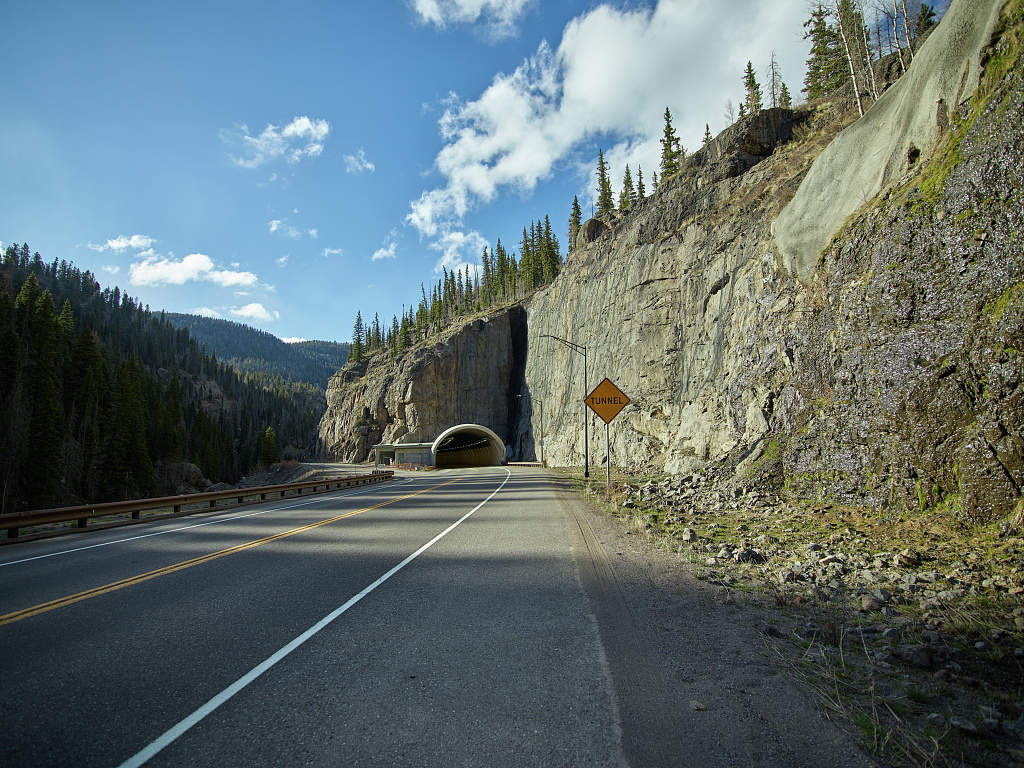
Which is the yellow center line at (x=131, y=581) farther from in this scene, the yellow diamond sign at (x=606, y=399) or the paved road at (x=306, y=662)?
the yellow diamond sign at (x=606, y=399)

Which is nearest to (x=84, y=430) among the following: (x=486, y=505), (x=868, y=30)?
(x=486, y=505)

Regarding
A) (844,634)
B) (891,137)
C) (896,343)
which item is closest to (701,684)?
(844,634)

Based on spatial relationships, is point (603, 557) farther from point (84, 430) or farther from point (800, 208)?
point (84, 430)

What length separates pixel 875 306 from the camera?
34.3 ft

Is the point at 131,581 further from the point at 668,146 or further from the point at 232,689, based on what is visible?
the point at 668,146

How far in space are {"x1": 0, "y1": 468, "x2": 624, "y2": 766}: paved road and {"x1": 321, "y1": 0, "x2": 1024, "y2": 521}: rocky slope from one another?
6.57 m

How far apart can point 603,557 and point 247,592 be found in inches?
206

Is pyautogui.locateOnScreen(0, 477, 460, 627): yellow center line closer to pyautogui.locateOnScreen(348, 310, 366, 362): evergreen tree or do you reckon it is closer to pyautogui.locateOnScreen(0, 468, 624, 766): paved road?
pyautogui.locateOnScreen(0, 468, 624, 766): paved road

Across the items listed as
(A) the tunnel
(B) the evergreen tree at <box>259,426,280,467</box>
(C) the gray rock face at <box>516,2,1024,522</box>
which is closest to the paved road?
(C) the gray rock face at <box>516,2,1024,522</box>

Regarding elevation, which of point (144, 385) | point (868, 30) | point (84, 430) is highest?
point (868, 30)

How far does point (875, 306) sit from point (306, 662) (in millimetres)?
12509

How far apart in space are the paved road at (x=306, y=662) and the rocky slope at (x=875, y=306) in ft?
21.5

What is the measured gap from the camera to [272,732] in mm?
2959

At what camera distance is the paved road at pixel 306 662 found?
2832mm
